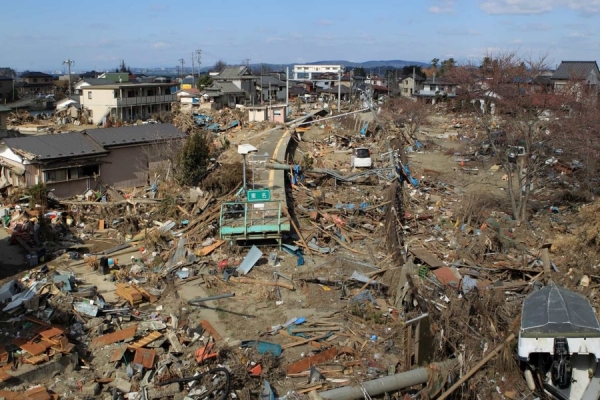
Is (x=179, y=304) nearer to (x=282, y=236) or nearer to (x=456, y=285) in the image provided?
(x=282, y=236)

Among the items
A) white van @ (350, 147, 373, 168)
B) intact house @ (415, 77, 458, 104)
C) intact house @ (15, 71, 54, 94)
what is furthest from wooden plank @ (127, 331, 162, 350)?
intact house @ (15, 71, 54, 94)

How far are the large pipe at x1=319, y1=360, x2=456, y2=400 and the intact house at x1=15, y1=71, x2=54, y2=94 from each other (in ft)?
236

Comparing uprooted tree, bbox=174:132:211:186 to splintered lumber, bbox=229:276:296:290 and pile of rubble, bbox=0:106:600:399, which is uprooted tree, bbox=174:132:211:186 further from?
splintered lumber, bbox=229:276:296:290

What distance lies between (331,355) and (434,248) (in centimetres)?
618

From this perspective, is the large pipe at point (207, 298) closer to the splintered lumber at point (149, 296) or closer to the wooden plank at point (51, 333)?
the splintered lumber at point (149, 296)

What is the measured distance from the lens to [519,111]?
17016 mm

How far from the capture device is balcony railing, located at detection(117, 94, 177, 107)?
135 ft

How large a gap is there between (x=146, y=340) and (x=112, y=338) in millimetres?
666

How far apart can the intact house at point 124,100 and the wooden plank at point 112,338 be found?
33.4m

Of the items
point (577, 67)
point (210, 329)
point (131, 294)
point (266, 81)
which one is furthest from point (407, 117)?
point (210, 329)

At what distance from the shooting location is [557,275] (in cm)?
1188

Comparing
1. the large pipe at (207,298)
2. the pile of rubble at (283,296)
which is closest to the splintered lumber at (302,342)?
the pile of rubble at (283,296)

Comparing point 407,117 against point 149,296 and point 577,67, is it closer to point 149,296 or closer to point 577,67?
point 577,67

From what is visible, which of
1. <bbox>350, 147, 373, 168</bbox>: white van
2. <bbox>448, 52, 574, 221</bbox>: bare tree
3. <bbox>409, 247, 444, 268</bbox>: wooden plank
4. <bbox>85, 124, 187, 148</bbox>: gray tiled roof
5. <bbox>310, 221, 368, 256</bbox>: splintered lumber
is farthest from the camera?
<bbox>350, 147, 373, 168</bbox>: white van
